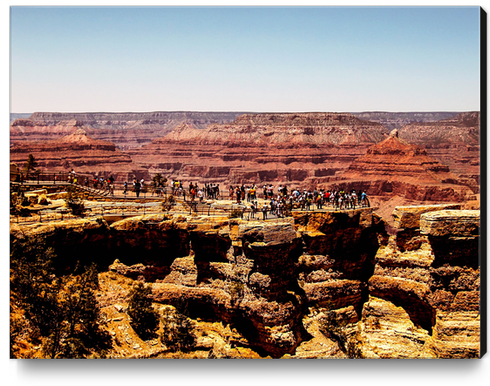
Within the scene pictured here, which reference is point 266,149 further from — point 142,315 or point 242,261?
point 142,315

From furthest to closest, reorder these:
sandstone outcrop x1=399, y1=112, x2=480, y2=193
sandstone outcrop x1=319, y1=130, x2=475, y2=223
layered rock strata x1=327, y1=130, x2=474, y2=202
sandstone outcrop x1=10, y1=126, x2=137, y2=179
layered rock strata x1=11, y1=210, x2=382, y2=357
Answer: sandstone outcrop x1=399, y1=112, x2=480, y2=193
sandstone outcrop x1=10, y1=126, x2=137, y2=179
layered rock strata x1=327, y1=130, x2=474, y2=202
sandstone outcrop x1=319, y1=130, x2=475, y2=223
layered rock strata x1=11, y1=210, x2=382, y2=357

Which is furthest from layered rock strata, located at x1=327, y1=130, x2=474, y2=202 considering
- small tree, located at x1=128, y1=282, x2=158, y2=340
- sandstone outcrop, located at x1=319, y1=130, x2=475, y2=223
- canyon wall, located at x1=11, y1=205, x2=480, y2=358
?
small tree, located at x1=128, y1=282, x2=158, y2=340

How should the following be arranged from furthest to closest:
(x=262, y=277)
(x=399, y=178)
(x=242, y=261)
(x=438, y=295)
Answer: (x=399, y=178) < (x=242, y=261) < (x=262, y=277) < (x=438, y=295)

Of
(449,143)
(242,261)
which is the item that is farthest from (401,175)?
→ (242,261)

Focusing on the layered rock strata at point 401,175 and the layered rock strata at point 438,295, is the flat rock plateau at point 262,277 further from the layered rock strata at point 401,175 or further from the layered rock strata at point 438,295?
the layered rock strata at point 401,175

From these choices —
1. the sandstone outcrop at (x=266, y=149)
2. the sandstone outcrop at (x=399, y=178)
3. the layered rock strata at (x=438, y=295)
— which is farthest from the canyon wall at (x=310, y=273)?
the sandstone outcrop at (x=266, y=149)

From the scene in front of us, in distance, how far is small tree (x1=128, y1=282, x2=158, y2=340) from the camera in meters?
27.1

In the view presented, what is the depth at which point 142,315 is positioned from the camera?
2744 cm

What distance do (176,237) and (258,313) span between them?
6539 millimetres

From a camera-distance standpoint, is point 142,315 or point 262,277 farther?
point 262,277

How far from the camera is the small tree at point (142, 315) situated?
2709 cm

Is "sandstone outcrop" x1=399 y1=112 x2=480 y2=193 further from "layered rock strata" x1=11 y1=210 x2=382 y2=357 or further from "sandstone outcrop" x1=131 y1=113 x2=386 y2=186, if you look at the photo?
"layered rock strata" x1=11 y1=210 x2=382 y2=357

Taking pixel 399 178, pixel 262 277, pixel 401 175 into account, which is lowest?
pixel 399 178
